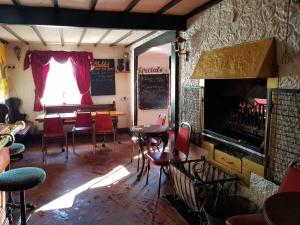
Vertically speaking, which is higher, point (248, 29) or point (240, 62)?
point (248, 29)

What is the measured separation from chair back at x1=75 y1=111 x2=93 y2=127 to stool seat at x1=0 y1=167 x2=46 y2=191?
305cm

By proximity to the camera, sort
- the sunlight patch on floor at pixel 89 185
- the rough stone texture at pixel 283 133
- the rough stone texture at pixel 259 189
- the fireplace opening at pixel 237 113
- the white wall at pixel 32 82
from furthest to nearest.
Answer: the white wall at pixel 32 82 → the sunlight patch on floor at pixel 89 185 → the fireplace opening at pixel 237 113 → the rough stone texture at pixel 259 189 → the rough stone texture at pixel 283 133

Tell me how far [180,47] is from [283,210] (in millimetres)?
2737

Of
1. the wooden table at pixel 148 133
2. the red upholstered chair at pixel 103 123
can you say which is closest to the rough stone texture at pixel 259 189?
the wooden table at pixel 148 133

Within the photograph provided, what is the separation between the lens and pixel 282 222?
45.9 inches

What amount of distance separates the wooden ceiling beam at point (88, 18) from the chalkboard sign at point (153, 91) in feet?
9.49

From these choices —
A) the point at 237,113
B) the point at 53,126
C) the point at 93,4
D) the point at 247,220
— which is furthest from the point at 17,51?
the point at 247,220

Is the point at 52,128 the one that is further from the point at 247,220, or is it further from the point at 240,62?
the point at 247,220

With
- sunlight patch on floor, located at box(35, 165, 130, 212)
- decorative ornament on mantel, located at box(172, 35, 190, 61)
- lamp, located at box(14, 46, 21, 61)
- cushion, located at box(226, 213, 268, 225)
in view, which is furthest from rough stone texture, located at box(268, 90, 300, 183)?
lamp, located at box(14, 46, 21, 61)

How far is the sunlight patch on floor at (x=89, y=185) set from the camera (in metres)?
3.05

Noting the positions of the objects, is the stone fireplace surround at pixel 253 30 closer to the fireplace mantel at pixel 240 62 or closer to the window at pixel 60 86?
the fireplace mantel at pixel 240 62

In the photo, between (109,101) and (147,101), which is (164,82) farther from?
(109,101)

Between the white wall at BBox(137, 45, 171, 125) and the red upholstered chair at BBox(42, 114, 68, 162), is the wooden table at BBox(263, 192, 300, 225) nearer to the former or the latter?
the red upholstered chair at BBox(42, 114, 68, 162)

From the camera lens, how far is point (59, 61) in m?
6.25
